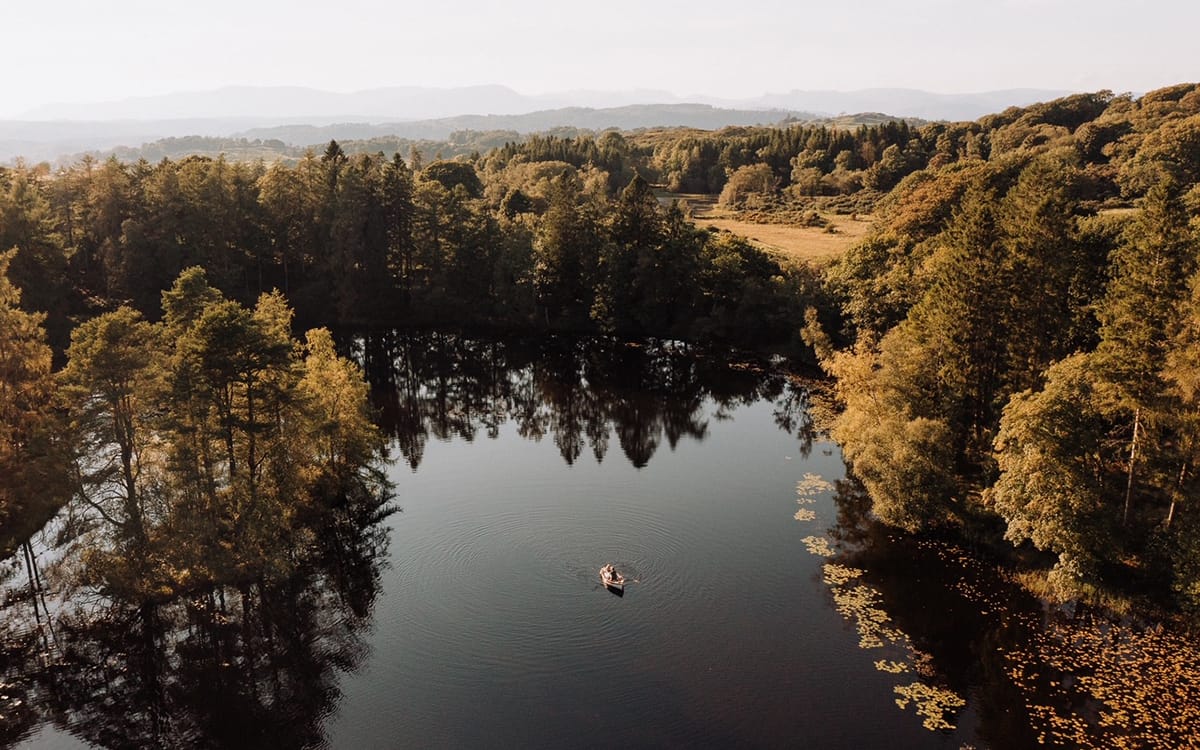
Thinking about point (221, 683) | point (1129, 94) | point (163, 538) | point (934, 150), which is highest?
point (1129, 94)

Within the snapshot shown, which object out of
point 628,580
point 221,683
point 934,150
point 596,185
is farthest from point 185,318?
point 934,150

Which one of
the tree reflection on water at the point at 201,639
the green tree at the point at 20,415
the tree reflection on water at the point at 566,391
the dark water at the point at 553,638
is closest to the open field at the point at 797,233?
the tree reflection on water at the point at 566,391

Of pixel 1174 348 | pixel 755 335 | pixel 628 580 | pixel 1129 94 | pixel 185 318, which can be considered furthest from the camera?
pixel 1129 94

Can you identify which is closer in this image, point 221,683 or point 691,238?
point 221,683

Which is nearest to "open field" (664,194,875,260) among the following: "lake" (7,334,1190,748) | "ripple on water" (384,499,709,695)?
"lake" (7,334,1190,748)

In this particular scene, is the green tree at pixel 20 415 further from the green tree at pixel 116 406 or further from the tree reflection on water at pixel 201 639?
the green tree at pixel 116 406

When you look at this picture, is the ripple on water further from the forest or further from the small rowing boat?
the forest

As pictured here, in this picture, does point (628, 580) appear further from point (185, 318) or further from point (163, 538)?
point (185, 318)

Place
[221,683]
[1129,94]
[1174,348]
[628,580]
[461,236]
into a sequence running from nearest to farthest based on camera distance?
[221,683], [1174,348], [628,580], [461,236], [1129,94]
